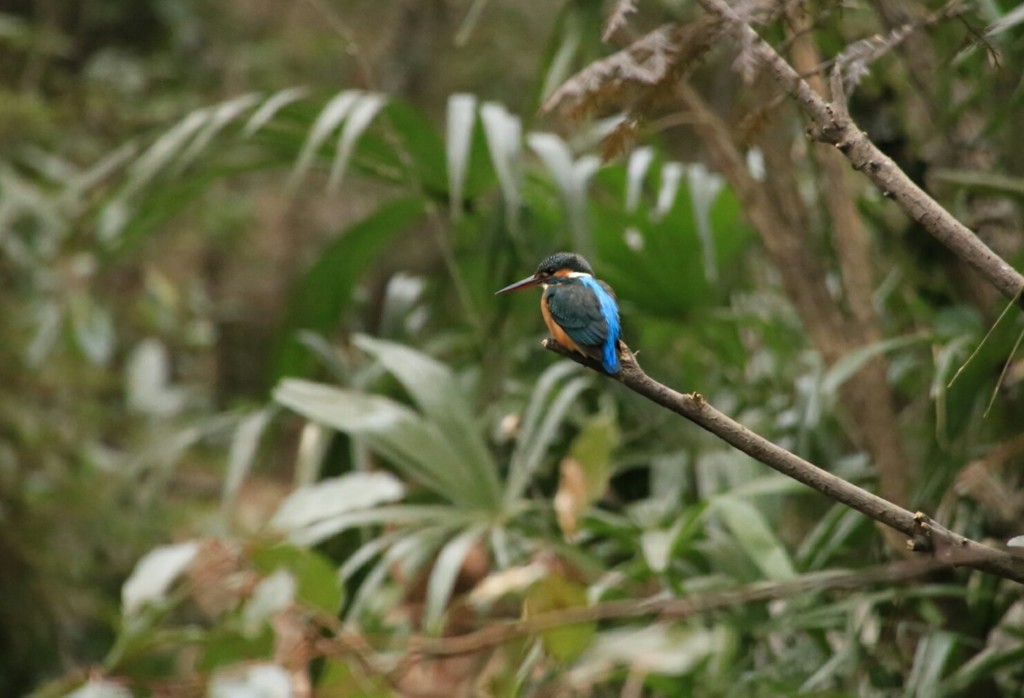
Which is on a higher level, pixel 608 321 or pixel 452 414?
pixel 608 321

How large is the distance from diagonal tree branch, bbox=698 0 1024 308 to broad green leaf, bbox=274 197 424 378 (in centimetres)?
133

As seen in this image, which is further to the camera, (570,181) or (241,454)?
(241,454)

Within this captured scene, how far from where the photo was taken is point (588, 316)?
1.24m

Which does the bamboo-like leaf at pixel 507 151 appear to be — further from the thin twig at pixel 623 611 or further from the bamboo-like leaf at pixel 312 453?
the thin twig at pixel 623 611

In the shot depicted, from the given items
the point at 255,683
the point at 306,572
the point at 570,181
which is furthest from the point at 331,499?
the point at 570,181

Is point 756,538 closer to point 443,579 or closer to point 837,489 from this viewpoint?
point 443,579

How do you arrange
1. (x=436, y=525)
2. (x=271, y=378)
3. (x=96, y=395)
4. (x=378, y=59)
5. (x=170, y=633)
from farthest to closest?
1. (x=378, y=59)
2. (x=96, y=395)
3. (x=271, y=378)
4. (x=436, y=525)
5. (x=170, y=633)

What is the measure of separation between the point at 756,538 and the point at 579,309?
2.67 ft

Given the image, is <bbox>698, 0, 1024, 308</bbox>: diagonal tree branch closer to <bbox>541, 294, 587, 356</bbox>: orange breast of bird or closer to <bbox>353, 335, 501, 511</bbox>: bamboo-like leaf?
<bbox>541, 294, 587, 356</bbox>: orange breast of bird

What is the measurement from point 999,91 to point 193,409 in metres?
2.91

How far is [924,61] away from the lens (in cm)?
238

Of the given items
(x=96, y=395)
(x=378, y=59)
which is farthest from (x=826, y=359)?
(x=378, y=59)

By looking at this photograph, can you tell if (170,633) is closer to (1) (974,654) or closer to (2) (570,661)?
(2) (570,661)

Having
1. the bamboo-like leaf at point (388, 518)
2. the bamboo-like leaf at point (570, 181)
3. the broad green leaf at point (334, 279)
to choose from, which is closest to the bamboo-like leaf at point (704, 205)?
the bamboo-like leaf at point (570, 181)
